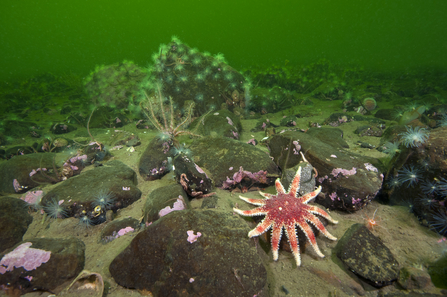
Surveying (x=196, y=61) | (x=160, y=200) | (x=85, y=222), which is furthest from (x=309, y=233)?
(x=196, y=61)

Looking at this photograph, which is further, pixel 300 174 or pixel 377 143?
pixel 377 143

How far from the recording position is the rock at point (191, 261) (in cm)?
198

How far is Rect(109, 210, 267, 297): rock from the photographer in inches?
78.1

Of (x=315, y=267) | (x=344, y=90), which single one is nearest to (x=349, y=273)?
(x=315, y=267)

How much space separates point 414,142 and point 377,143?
114 inches

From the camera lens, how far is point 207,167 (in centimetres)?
409

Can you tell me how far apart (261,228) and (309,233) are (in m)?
0.67

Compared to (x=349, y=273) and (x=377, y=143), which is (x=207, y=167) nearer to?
(x=349, y=273)

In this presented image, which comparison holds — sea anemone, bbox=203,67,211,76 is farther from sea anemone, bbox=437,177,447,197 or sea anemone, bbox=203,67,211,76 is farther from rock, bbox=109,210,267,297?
sea anemone, bbox=437,177,447,197

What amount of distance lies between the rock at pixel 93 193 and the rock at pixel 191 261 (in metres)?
1.33

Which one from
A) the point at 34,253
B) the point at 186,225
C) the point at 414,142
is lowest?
the point at 34,253

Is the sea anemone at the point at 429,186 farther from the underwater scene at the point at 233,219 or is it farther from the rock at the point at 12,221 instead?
the rock at the point at 12,221

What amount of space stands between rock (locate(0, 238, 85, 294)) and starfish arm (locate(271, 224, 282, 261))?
2.68m

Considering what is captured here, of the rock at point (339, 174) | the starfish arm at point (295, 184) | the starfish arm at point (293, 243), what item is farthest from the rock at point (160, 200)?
the rock at point (339, 174)
